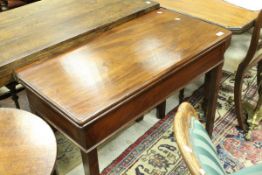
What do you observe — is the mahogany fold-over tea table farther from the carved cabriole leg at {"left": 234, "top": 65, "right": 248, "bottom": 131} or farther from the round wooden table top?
the carved cabriole leg at {"left": 234, "top": 65, "right": 248, "bottom": 131}

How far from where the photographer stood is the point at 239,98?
70.6 inches

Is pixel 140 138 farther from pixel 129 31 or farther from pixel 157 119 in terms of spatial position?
pixel 129 31

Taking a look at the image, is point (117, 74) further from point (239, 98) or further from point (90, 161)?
point (239, 98)

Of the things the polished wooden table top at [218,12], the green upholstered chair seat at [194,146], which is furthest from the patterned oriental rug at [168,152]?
the green upholstered chair seat at [194,146]

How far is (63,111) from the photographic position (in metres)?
0.96

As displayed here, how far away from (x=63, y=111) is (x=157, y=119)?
1.08 m

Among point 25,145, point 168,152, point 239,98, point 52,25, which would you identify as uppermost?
point 52,25

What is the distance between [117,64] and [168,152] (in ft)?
2.55

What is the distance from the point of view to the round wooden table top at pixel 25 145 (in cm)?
84

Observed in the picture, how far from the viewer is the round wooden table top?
836 millimetres

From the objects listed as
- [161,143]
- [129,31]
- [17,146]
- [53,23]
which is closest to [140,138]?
[161,143]

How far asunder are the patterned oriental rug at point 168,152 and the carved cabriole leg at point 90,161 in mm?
558

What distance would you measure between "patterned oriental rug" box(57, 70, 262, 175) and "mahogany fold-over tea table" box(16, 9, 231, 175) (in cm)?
52

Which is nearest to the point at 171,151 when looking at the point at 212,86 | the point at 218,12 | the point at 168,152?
the point at 168,152
